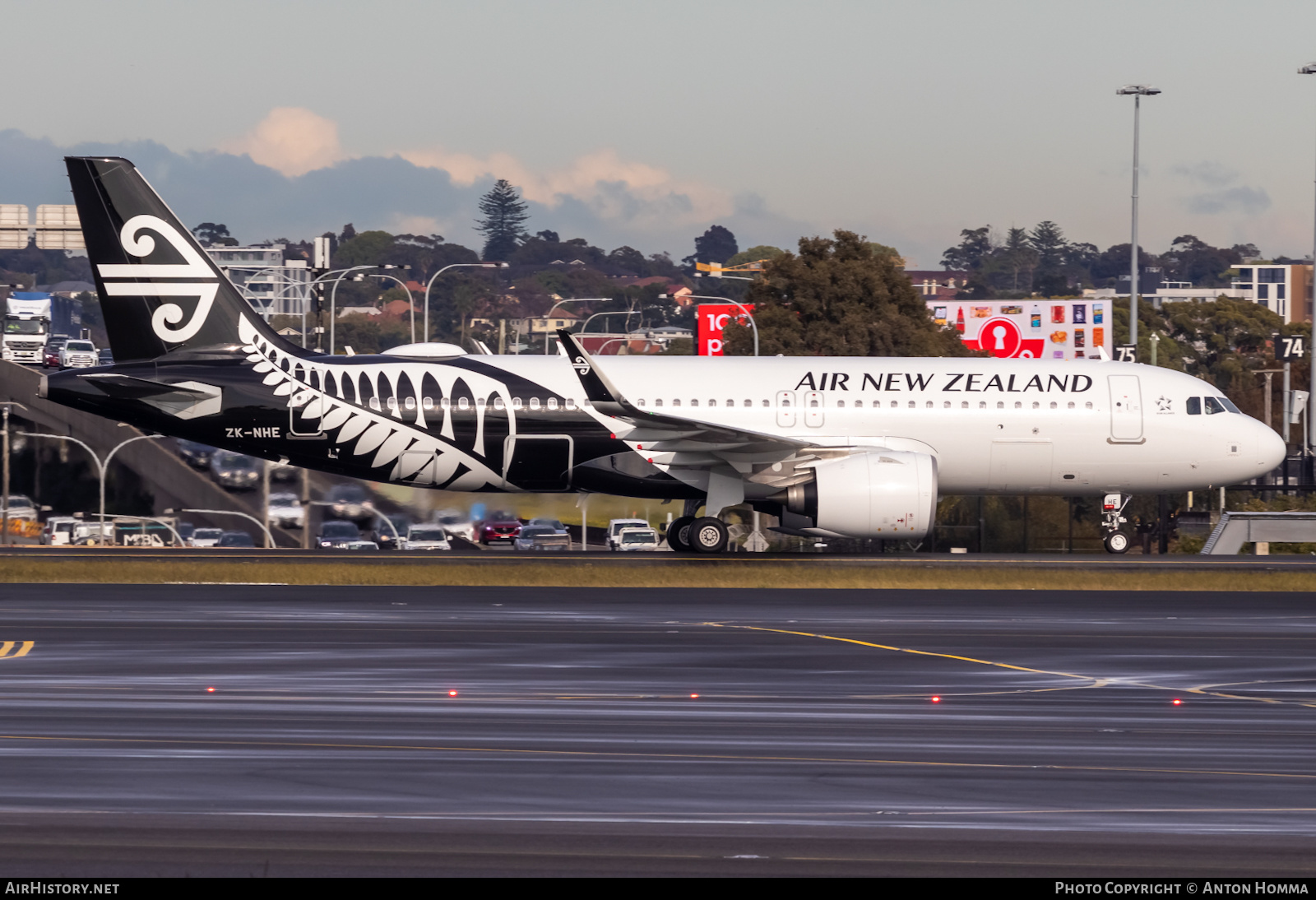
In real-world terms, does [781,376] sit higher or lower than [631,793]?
higher

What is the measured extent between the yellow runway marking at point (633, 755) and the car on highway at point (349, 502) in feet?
92.6

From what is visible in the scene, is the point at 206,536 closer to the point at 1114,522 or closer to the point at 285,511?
the point at 285,511

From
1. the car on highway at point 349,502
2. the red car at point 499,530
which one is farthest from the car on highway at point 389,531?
the red car at point 499,530

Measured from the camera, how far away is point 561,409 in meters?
28.0

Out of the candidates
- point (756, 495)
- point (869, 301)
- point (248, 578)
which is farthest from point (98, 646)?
point (869, 301)

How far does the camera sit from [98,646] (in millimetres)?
16641

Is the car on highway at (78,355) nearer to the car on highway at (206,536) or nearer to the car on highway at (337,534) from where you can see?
the car on highway at (206,536)

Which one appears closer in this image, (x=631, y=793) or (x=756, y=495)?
(x=631, y=793)

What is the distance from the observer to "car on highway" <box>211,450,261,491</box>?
43.3 metres

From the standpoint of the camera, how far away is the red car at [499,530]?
131ft

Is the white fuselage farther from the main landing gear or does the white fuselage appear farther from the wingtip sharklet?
the wingtip sharklet

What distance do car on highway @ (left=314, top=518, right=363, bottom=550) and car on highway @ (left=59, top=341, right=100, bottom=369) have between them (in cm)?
3498

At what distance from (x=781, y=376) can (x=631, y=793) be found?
1919 centimetres
